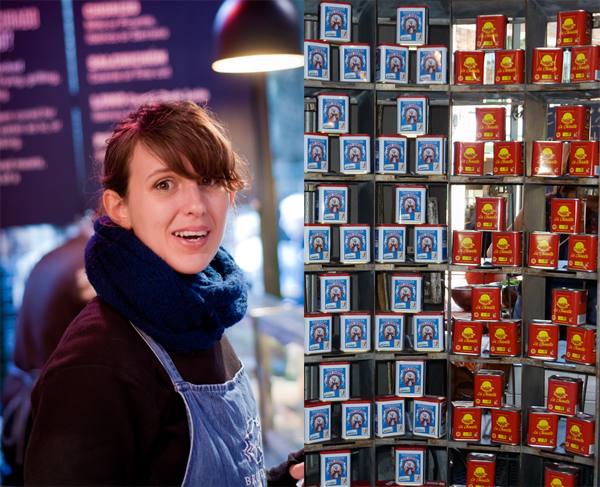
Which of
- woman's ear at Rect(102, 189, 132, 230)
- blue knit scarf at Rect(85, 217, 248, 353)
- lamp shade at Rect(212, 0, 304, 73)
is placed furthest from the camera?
lamp shade at Rect(212, 0, 304, 73)

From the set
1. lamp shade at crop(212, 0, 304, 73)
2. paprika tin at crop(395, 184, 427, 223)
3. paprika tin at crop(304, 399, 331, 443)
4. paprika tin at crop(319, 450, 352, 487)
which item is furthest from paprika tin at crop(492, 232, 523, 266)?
lamp shade at crop(212, 0, 304, 73)

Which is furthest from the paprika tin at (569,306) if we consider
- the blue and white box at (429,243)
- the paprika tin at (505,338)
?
the blue and white box at (429,243)

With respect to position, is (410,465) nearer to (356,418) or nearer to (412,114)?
(356,418)

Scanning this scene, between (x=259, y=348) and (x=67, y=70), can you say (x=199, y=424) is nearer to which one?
(x=67, y=70)

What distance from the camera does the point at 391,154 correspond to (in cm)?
265

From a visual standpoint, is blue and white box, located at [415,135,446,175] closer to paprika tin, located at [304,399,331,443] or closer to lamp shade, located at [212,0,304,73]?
lamp shade, located at [212,0,304,73]

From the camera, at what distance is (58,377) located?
938 millimetres

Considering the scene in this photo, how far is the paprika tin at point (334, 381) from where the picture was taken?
268cm

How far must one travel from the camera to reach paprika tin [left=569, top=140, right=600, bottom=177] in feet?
8.36

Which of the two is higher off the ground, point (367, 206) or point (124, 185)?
point (124, 185)

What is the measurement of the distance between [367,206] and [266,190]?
34.8 inches

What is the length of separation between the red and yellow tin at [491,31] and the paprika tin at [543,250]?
0.94m

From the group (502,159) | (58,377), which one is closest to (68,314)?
(58,377)

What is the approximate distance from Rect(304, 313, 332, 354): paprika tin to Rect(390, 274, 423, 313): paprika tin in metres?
0.35
